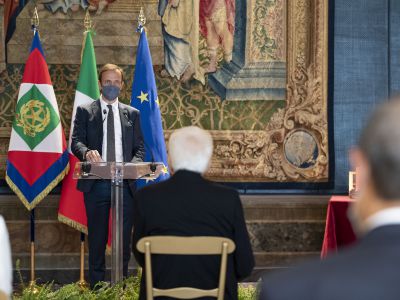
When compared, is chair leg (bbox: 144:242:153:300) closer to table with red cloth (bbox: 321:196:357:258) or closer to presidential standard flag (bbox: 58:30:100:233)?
table with red cloth (bbox: 321:196:357:258)

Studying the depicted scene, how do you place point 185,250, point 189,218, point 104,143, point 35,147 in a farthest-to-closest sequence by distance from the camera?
point 35,147, point 104,143, point 189,218, point 185,250

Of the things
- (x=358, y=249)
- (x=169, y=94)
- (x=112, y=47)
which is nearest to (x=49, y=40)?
(x=112, y=47)

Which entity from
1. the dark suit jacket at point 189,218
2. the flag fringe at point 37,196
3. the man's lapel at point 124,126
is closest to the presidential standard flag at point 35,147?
the flag fringe at point 37,196

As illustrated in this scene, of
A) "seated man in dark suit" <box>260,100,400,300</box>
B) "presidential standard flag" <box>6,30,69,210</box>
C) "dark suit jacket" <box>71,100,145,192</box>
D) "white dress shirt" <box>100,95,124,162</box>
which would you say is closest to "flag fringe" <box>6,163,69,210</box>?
"presidential standard flag" <box>6,30,69,210</box>

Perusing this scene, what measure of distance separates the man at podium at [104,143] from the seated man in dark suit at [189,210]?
2928 millimetres

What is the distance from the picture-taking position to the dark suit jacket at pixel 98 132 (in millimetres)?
6434

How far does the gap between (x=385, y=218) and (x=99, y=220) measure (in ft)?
17.8

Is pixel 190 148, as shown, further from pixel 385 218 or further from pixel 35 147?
pixel 35 147

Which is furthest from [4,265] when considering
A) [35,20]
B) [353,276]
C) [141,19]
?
[35,20]

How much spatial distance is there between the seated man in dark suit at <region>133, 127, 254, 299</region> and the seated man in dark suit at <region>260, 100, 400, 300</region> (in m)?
2.21

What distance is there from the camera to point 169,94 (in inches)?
317

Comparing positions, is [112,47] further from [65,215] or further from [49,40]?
[65,215]

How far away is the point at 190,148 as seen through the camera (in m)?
3.46

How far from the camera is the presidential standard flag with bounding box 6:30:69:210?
7344 millimetres
